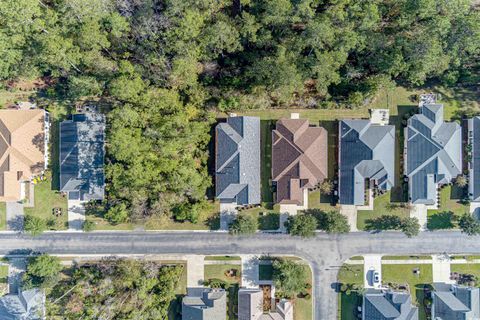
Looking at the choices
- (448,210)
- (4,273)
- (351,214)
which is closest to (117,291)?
(4,273)

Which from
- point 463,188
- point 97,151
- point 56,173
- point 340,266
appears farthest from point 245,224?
point 463,188

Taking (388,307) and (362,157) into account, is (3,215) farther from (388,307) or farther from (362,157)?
(388,307)

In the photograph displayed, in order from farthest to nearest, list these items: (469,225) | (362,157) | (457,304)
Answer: (457,304)
(469,225)
(362,157)

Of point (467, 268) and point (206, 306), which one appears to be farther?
point (467, 268)

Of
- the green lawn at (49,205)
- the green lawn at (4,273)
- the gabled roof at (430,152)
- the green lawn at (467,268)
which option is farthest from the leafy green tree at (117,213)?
the green lawn at (467,268)

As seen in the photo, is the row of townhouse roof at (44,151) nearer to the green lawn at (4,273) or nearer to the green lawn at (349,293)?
the green lawn at (4,273)

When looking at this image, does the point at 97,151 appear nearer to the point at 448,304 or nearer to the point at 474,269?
the point at 448,304

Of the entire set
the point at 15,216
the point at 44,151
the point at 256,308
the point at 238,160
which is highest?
the point at 44,151

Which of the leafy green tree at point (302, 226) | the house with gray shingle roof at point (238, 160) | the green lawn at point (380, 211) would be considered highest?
the house with gray shingle roof at point (238, 160)
